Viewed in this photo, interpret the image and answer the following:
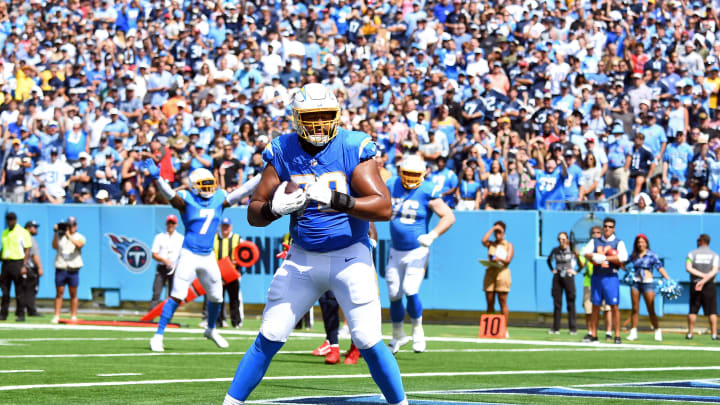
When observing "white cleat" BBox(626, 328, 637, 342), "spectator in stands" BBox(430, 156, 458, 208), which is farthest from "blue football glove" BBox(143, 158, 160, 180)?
"white cleat" BBox(626, 328, 637, 342)

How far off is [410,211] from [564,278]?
677 centimetres

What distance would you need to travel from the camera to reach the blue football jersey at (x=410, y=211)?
1373 cm

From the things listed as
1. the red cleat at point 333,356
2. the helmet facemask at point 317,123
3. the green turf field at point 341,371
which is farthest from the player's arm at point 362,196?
the red cleat at point 333,356

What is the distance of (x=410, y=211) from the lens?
13719 mm

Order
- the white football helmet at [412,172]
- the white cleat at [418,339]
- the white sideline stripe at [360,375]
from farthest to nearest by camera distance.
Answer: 1. the white cleat at [418,339]
2. the white football helmet at [412,172]
3. the white sideline stripe at [360,375]

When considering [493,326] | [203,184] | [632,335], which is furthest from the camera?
[632,335]

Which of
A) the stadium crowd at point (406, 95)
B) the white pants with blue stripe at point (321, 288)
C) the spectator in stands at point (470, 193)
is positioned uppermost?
the stadium crowd at point (406, 95)

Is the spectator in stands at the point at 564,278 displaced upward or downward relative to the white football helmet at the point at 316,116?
downward

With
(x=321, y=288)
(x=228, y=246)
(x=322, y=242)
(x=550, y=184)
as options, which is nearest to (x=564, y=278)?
(x=550, y=184)

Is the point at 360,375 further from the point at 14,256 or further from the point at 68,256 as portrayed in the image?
the point at 14,256

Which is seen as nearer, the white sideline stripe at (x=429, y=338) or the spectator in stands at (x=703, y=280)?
the white sideline stripe at (x=429, y=338)

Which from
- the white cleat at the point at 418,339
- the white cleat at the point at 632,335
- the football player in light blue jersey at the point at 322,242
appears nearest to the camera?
the football player in light blue jersey at the point at 322,242

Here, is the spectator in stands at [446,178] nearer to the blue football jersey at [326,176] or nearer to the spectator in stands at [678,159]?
the spectator in stands at [678,159]

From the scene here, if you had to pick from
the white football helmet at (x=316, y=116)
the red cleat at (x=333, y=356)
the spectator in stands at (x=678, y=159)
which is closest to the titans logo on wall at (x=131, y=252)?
the spectator in stands at (x=678, y=159)
